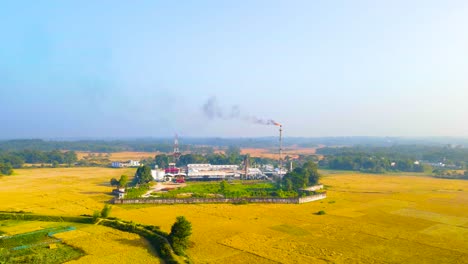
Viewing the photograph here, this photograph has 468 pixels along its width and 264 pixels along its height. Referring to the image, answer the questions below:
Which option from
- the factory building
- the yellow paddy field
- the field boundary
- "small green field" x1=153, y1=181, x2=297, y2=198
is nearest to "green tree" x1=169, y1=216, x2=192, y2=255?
the yellow paddy field

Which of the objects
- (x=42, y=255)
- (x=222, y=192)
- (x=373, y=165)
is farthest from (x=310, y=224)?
(x=373, y=165)

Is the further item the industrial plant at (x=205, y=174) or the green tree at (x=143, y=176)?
the industrial plant at (x=205, y=174)

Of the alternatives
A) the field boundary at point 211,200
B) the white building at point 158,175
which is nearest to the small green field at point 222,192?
the field boundary at point 211,200

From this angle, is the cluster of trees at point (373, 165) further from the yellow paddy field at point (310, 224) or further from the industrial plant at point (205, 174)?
the yellow paddy field at point (310, 224)

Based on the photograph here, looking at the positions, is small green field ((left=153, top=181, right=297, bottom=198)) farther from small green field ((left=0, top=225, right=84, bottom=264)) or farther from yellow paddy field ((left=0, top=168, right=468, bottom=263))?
small green field ((left=0, top=225, right=84, bottom=264))

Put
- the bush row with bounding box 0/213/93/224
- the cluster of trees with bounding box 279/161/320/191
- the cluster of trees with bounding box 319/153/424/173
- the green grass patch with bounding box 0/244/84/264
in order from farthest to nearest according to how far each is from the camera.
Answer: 1. the cluster of trees with bounding box 319/153/424/173
2. the cluster of trees with bounding box 279/161/320/191
3. the bush row with bounding box 0/213/93/224
4. the green grass patch with bounding box 0/244/84/264

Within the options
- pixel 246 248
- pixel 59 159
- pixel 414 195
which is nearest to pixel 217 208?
pixel 246 248

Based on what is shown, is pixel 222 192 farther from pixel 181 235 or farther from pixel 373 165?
pixel 373 165

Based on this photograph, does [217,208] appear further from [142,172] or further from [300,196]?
[142,172]
